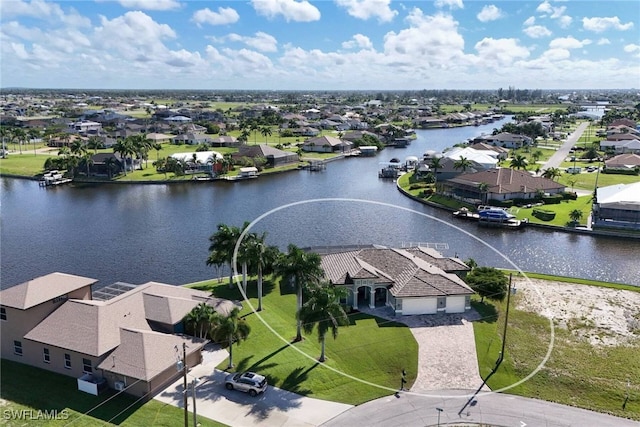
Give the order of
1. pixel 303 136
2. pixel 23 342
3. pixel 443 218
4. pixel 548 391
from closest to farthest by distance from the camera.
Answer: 1. pixel 548 391
2. pixel 23 342
3. pixel 443 218
4. pixel 303 136

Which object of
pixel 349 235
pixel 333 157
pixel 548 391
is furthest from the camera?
pixel 333 157

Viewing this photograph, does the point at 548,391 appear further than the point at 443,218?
No

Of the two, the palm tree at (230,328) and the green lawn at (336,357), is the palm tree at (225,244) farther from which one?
the palm tree at (230,328)

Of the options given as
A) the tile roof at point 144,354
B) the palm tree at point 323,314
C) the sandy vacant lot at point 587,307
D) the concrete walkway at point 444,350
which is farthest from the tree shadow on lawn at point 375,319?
the tile roof at point 144,354

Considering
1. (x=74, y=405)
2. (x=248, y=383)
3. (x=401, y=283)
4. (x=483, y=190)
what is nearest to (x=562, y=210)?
(x=483, y=190)

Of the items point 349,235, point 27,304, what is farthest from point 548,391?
point 349,235

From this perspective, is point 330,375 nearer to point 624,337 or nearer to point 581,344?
point 581,344

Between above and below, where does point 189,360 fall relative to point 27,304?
below
